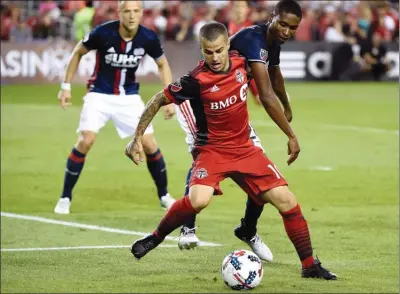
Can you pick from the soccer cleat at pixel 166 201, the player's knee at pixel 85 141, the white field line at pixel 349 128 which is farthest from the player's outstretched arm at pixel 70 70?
the white field line at pixel 349 128

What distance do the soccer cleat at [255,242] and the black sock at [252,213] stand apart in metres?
0.05

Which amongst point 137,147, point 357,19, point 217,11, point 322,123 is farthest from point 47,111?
point 137,147

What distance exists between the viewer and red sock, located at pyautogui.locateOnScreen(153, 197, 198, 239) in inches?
334

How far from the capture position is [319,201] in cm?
1315

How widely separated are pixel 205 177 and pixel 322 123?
533 inches

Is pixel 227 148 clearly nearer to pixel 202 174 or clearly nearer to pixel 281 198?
pixel 202 174

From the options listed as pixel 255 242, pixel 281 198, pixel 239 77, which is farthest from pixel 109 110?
pixel 281 198

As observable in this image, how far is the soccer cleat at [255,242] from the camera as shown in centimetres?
925

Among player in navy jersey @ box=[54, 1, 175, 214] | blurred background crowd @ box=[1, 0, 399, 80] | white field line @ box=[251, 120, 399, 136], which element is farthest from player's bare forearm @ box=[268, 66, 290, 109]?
blurred background crowd @ box=[1, 0, 399, 80]

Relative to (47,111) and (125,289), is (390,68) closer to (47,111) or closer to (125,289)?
(47,111)

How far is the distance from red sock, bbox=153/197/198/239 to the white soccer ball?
562mm

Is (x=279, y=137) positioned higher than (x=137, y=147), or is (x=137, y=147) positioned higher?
(x=137, y=147)

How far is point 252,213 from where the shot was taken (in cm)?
934

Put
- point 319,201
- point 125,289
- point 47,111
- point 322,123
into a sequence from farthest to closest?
point 47,111 → point 322,123 → point 319,201 → point 125,289
